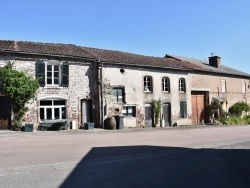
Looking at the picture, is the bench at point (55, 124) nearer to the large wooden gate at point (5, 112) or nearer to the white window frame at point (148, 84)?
the large wooden gate at point (5, 112)

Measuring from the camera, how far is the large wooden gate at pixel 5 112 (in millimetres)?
20156

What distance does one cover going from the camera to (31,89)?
20.4 m

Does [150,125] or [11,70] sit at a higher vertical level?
[11,70]

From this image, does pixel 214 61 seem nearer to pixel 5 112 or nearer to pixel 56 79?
pixel 56 79

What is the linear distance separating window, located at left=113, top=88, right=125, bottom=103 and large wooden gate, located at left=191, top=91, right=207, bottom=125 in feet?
30.1

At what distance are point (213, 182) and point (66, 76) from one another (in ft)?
56.2

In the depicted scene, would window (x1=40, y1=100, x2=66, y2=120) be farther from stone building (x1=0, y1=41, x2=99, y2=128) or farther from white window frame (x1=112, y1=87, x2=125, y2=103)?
white window frame (x1=112, y1=87, x2=125, y2=103)

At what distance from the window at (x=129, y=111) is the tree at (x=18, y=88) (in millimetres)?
7635

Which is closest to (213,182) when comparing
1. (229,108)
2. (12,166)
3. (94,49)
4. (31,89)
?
(12,166)

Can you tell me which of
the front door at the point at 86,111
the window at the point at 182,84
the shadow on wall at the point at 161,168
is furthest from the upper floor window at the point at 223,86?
the shadow on wall at the point at 161,168

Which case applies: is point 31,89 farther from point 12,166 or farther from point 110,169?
point 110,169

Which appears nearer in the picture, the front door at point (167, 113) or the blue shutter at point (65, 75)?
the blue shutter at point (65, 75)

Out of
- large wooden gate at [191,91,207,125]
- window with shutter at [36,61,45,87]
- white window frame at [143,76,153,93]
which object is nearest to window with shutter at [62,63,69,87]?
window with shutter at [36,61,45,87]

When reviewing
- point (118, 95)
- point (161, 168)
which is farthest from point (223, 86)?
point (161, 168)
